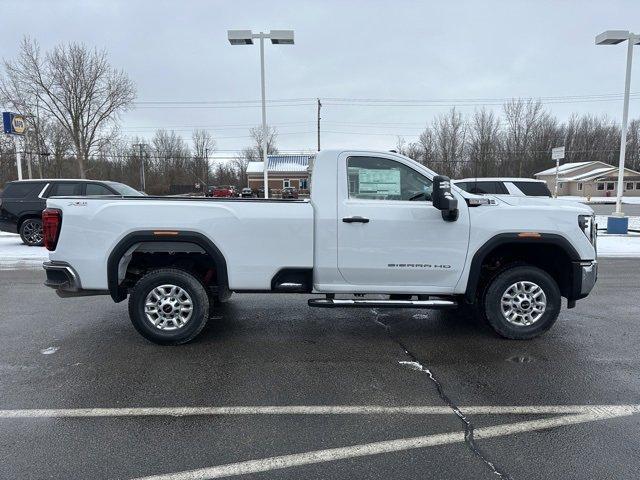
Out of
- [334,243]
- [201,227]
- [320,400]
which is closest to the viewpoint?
[320,400]

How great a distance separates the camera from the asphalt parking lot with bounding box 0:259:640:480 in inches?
109

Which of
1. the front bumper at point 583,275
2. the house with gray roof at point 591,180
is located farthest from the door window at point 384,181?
the house with gray roof at point 591,180

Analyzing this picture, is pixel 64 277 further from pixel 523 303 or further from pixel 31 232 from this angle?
pixel 31 232

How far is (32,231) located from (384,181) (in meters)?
12.1

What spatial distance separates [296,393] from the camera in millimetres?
3717

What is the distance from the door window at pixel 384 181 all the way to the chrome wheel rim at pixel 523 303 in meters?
1.45

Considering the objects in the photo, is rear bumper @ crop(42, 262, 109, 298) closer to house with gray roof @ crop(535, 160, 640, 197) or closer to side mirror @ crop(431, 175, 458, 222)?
side mirror @ crop(431, 175, 458, 222)

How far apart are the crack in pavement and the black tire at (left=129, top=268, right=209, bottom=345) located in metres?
2.20

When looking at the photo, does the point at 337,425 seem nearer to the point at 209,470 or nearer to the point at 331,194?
the point at 209,470

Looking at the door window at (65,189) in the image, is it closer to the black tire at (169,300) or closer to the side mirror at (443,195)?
the black tire at (169,300)

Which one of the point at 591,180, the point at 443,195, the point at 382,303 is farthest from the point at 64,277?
the point at 591,180

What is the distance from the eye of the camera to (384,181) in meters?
4.80

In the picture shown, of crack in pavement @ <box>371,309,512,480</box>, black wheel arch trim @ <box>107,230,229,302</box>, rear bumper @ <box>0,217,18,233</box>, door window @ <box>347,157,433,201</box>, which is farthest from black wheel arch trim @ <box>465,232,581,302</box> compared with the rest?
rear bumper @ <box>0,217,18,233</box>

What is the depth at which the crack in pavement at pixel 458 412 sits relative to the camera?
2729 mm
